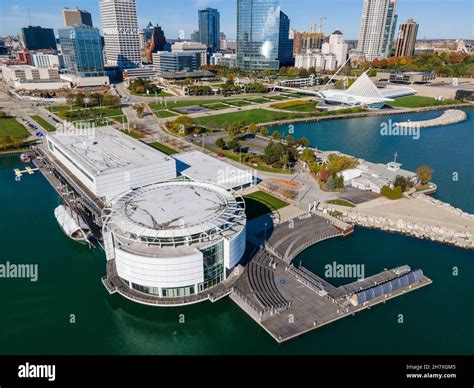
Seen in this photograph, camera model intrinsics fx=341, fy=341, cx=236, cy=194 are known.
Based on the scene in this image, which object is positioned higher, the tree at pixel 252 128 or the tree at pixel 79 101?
the tree at pixel 79 101

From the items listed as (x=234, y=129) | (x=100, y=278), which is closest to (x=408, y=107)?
(x=234, y=129)

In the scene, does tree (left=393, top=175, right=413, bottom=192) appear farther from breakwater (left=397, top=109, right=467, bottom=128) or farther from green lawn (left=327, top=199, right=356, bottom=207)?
breakwater (left=397, top=109, right=467, bottom=128)

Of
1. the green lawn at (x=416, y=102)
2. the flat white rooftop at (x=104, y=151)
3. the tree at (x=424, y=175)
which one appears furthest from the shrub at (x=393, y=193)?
the green lawn at (x=416, y=102)

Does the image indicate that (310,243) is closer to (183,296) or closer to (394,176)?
(183,296)

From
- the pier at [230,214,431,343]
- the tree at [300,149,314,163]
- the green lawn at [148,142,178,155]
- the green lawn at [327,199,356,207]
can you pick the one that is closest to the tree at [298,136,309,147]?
the tree at [300,149,314,163]

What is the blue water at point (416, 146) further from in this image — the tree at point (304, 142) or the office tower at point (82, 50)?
the office tower at point (82, 50)

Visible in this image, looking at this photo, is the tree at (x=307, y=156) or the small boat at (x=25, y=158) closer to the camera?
the tree at (x=307, y=156)

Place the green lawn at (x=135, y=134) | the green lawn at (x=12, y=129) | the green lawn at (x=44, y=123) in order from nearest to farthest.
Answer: the green lawn at (x=12, y=129)
the green lawn at (x=135, y=134)
the green lawn at (x=44, y=123)
